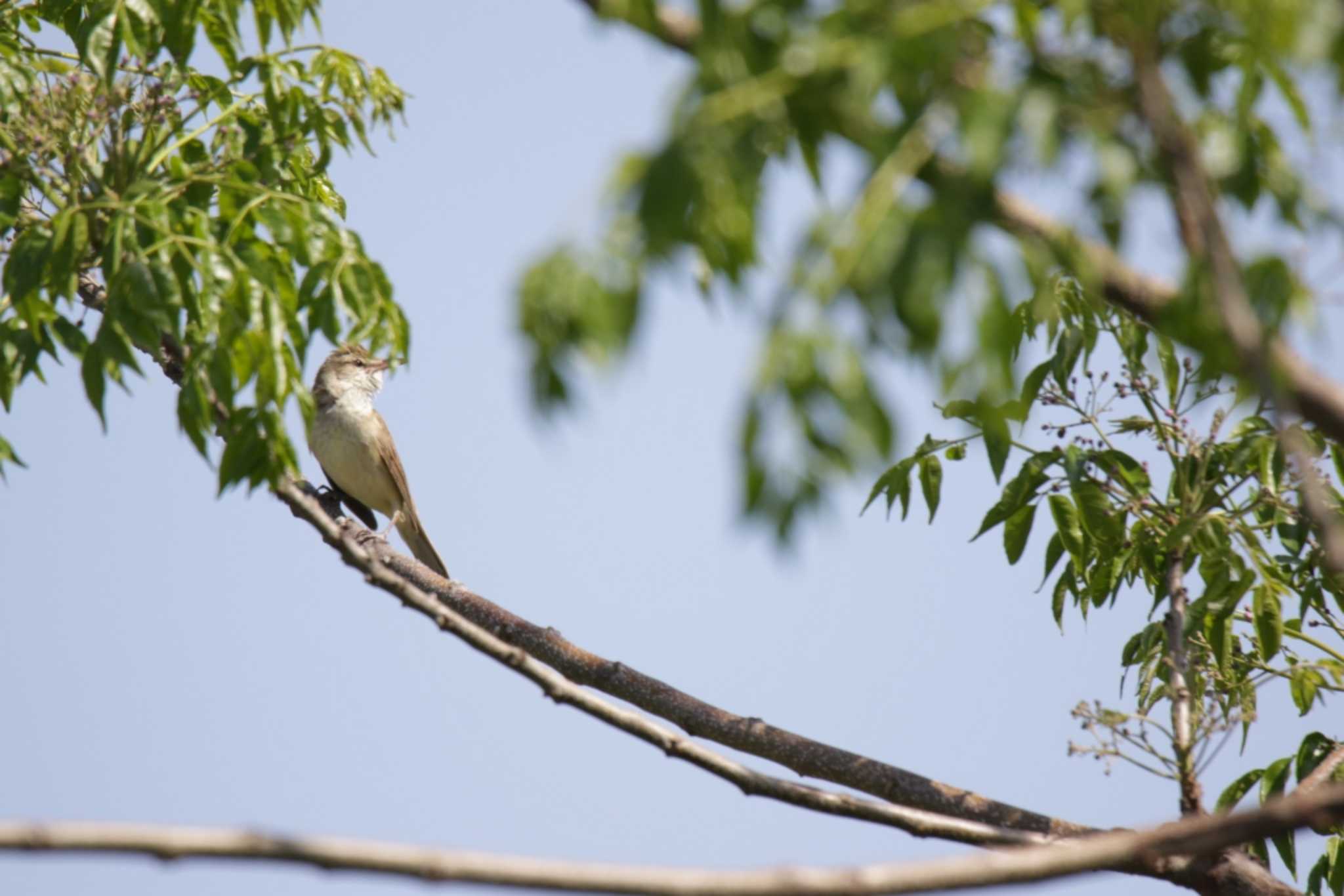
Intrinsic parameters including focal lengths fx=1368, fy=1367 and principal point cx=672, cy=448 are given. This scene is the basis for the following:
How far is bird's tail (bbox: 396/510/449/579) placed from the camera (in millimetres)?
11695

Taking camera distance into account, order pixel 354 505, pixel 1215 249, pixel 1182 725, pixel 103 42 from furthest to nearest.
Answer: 1. pixel 354 505
2. pixel 103 42
3. pixel 1182 725
4. pixel 1215 249

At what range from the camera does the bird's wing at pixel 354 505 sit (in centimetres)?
1169

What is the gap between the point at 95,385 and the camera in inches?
157

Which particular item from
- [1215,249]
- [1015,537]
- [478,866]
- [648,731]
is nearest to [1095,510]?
[1015,537]

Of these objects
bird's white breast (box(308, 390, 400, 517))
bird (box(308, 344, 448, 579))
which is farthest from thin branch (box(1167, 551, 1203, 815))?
bird's white breast (box(308, 390, 400, 517))

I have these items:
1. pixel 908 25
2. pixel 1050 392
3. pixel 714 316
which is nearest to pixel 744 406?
pixel 714 316

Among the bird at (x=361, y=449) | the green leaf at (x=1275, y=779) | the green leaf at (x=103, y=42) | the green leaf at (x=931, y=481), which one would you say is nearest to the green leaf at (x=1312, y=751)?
the green leaf at (x=1275, y=779)

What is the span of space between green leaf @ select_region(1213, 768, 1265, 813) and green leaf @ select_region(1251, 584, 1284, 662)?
0.74 meters

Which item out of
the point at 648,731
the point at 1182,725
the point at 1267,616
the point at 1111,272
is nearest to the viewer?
the point at 1111,272

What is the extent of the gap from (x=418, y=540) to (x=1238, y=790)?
833 centimetres

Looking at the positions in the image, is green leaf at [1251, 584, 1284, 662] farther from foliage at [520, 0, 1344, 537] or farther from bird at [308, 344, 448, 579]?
bird at [308, 344, 448, 579]

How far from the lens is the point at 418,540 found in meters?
11.9

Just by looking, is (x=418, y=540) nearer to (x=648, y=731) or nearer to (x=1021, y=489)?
(x=1021, y=489)

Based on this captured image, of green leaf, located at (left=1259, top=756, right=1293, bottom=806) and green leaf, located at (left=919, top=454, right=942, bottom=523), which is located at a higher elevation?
green leaf, located at (left=919, top=454, right=942, bottom=523)
